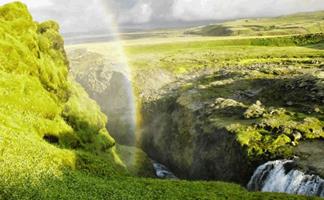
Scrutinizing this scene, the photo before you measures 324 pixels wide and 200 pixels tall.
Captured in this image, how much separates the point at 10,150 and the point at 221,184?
21.9m

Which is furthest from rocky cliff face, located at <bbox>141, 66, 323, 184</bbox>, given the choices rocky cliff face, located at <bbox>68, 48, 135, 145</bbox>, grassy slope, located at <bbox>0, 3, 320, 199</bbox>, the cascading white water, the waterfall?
grassy slope, located at <bbox>0, 3, 320, 199</bbox>

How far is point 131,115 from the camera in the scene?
379ft

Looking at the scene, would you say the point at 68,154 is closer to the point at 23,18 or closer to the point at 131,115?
the point at 23,18

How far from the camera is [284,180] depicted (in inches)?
2146

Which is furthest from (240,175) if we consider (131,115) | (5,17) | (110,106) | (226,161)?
(110,106)

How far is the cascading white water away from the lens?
4978cm

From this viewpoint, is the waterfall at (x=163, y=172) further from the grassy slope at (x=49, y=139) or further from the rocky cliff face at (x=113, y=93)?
the rocky cliff face at (x=113, y=93)

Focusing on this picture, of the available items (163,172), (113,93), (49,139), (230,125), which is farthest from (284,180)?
(113,93)

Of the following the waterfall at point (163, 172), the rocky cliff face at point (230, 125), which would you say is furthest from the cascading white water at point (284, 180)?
the waterfall at point (163, 172)

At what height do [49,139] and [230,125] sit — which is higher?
[49,139]

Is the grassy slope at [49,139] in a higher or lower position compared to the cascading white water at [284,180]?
higher

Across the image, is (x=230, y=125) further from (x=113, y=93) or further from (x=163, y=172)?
(x=113, y=93)

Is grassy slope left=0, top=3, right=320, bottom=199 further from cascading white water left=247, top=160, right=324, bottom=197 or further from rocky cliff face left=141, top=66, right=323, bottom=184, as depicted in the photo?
rocky cliff face left=141, top=66, right=323, bottom=184

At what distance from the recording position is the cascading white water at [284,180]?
4978 cm
